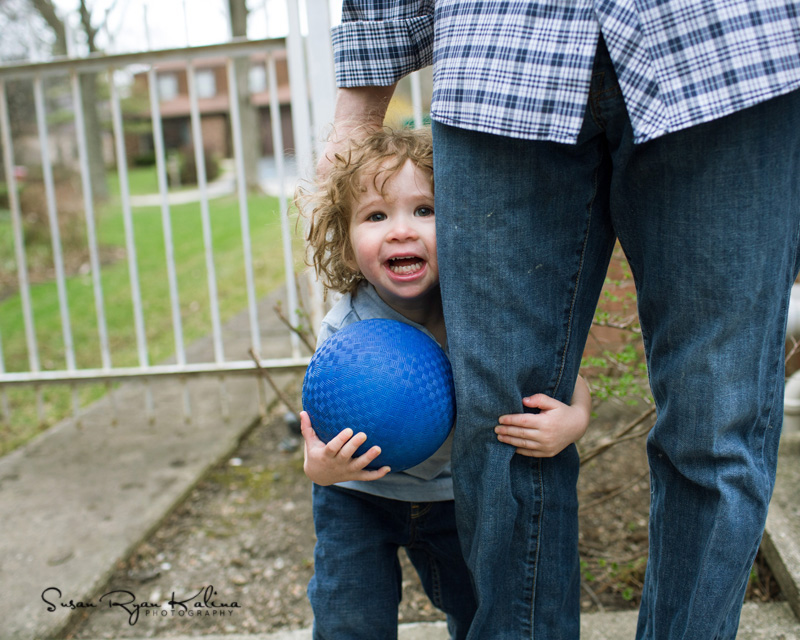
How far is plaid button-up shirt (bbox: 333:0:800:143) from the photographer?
1082 mm

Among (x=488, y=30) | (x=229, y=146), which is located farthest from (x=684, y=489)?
(x=229, y=146)

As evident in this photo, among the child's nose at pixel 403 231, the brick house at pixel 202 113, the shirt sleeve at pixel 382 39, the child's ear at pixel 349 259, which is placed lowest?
the child's ear at pixel 349 259

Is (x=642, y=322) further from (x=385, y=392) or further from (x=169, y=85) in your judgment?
(x=169, y=85)

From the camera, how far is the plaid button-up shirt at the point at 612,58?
108cm

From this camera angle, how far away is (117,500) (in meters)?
3.05

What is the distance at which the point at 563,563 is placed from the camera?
151 centimetres

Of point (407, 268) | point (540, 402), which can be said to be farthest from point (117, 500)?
point (540, 402)

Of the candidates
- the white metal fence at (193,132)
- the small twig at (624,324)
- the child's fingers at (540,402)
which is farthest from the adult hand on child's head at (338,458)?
the white metal fence at (193,132)

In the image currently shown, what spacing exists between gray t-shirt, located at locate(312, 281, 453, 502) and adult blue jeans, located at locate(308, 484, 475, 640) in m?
0.04

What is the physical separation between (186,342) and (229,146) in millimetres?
39099

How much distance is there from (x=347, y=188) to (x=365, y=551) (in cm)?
85

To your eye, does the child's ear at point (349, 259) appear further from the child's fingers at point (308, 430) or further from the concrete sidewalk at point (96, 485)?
the concrete sidewalk at point (96, 485)

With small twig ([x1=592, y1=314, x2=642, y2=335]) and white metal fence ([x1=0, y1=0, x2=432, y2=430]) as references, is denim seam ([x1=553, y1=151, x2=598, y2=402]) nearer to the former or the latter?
small twig ([x1=592, y1=314, x2=642, y2=335])

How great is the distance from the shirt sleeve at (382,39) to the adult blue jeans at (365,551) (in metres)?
0.96
